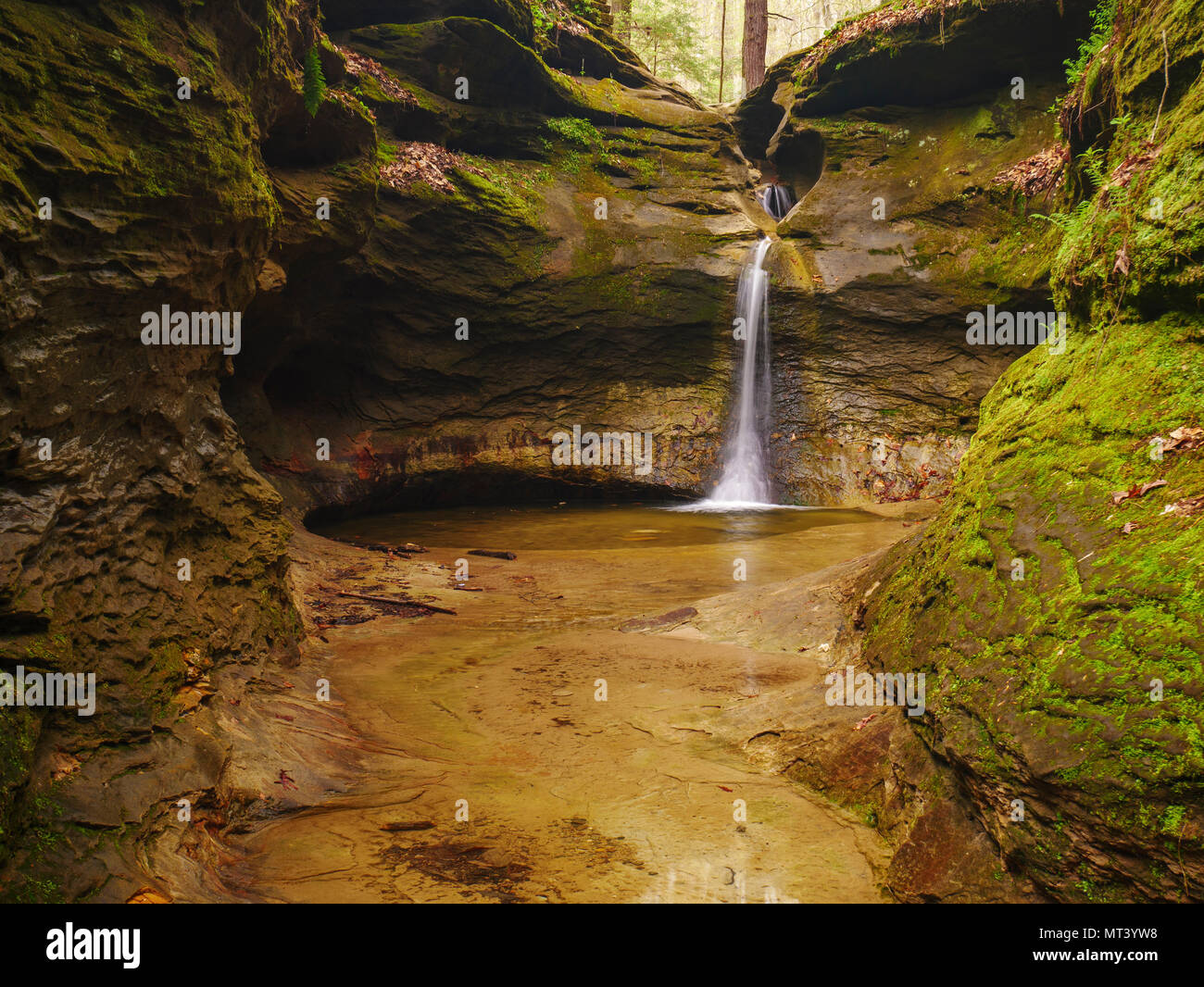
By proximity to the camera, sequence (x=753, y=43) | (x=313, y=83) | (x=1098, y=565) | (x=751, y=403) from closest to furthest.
Answer: (x=1098, y=565) < (x=313, y=83) < (x=751, y=403) < (x=753, y=43)

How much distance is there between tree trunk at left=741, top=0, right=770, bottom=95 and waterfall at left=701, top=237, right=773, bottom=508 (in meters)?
9.08

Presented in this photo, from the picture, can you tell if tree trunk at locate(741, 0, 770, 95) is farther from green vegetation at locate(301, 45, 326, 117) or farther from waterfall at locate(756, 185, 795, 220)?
green vegetation at locate(301, 45, 326, 117)

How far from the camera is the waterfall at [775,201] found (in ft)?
61.3

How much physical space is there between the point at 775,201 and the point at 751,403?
5879 mm

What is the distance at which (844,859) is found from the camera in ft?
11.0

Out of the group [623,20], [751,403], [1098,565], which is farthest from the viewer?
[623,20]

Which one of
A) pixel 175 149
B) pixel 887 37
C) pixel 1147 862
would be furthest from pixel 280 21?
pixel 887 37

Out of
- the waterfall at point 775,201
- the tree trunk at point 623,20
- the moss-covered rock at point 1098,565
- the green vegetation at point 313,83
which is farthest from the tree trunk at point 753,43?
the moss-covered rock at point 1098,565

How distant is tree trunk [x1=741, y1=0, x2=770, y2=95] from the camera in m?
22.3

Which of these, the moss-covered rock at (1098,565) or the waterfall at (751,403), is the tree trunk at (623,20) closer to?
the waterfall at (751,403)

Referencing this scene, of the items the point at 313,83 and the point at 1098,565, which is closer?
the point at 1098,565

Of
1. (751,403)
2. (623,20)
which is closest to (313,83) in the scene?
(751,403)

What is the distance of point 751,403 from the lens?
1612 cm

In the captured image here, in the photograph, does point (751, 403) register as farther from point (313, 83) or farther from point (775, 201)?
point (313, 83)
